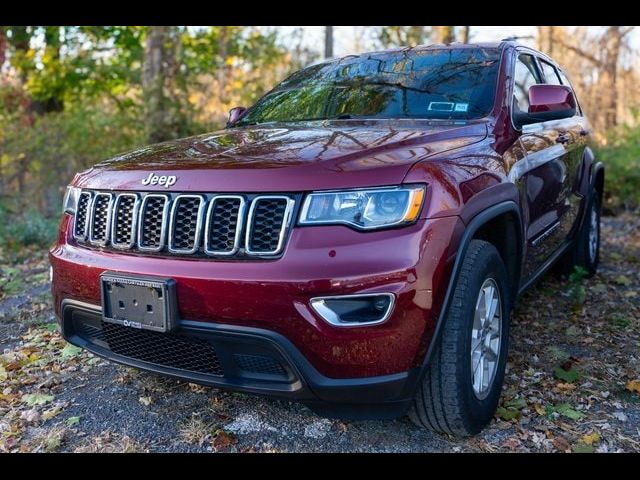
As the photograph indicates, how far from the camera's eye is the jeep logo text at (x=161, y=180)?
234 cm

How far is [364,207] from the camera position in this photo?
6.89ft

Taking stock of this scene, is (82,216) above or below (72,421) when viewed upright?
above

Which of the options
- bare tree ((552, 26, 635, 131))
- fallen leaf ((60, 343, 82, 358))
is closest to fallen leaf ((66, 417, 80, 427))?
fallen leaf ((60, 343, 82, 358))

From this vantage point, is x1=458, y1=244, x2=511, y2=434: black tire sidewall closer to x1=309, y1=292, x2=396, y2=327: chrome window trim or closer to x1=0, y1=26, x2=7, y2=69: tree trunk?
x1=309, y1=292, x2=396, y2=327: chrome window trim

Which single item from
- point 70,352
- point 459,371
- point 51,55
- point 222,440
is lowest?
point 70,352

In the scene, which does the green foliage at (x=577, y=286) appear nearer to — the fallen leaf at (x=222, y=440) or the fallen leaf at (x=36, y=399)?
the fallen leaf at (x=222, y=440)

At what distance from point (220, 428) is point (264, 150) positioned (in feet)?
4.21

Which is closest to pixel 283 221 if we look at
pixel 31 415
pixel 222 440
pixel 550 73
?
pixel 222 440

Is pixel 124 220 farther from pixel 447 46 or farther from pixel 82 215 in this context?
pixel 447 46

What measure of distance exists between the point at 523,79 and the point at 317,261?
2.36 m

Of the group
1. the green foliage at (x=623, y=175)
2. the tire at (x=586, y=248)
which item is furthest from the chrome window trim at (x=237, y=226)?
the green foliage at (x=623, y=175)

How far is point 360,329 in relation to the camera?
2051mm

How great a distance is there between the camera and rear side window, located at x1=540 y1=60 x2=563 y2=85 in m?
4.24

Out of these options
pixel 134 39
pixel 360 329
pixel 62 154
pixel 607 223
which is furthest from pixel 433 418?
pixel 134 39
